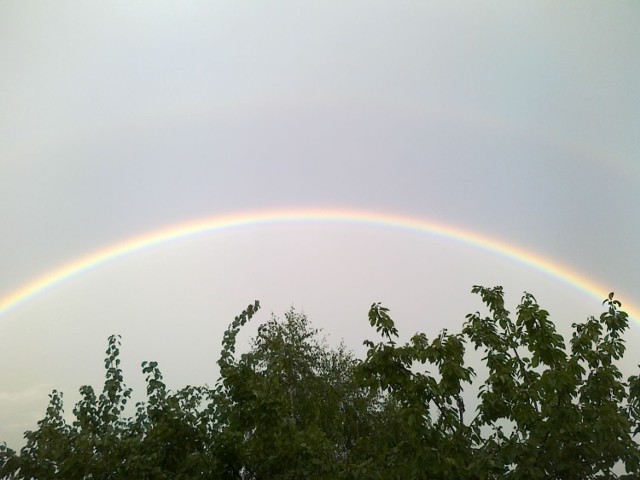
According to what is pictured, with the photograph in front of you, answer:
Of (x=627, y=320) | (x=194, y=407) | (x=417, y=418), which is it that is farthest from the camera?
(x=194, y=407)

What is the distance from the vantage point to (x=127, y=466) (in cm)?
873

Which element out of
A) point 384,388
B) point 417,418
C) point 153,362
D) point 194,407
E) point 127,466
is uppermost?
point 153,362

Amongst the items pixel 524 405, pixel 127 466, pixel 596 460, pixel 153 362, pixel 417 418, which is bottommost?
pixel 596 460

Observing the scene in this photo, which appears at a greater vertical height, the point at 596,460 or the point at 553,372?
the point at 553,372

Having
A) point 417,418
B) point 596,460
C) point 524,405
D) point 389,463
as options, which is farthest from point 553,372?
point 389,463

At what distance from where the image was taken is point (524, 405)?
7641 mm

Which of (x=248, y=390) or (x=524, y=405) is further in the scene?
(x=248, y=390)

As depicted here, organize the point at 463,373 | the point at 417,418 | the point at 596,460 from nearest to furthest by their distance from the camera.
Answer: the point at 596,460 → the point at 417,418 → the point at 463,373

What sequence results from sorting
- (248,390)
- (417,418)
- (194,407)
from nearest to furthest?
(417,418)
(248,390)
(194,407)

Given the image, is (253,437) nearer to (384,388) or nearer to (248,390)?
(248,390)

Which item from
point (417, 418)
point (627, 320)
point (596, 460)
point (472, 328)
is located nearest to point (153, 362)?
point (417, 418)

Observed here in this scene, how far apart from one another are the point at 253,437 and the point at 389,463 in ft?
8.00

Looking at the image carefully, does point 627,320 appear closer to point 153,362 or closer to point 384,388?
point 384,388

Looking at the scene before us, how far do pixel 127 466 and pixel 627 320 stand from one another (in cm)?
862
